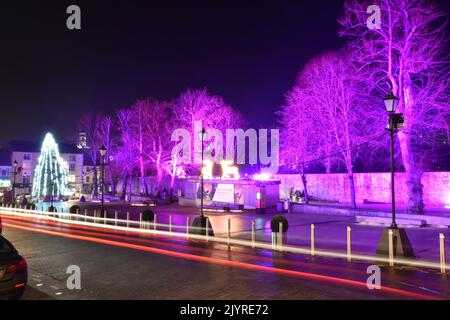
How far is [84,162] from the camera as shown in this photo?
291 feet

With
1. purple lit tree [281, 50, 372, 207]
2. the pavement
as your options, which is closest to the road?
the pavement

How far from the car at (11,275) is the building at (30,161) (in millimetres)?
70724

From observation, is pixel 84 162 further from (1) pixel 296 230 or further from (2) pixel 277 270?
(2) pixel 277 270

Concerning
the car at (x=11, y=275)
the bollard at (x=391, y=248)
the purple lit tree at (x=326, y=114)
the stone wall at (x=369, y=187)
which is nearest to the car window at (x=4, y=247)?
the car at (x=11, y=275)

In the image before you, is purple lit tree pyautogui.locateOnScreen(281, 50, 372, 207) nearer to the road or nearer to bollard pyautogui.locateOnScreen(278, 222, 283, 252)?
bollard pyautogui.locateOnScreen(278, 222, 283, 252)

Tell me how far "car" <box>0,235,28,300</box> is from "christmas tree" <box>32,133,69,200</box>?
160 ft

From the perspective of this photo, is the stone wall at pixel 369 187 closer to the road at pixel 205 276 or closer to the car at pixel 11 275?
the road at pixel 205 276

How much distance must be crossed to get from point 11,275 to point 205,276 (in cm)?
451

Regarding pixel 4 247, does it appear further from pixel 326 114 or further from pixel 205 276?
pixel 326 114

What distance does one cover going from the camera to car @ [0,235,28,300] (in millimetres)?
6789

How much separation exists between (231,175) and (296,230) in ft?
53.2

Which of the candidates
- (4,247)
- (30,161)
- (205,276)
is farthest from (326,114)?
(30,161)

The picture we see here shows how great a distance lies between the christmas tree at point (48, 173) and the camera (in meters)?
52.1
